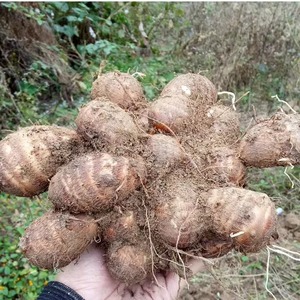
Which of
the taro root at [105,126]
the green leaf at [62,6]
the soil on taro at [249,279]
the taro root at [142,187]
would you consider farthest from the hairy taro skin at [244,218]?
the green leaf at [62,6]

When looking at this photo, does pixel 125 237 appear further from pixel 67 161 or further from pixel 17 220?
pixel 17 220

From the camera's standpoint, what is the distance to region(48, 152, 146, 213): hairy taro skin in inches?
53.2

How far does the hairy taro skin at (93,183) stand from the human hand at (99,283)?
0.26m

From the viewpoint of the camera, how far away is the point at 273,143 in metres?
1.49

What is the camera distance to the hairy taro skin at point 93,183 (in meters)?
1.35

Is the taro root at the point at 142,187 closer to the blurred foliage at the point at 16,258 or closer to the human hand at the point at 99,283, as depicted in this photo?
the human hand at the point at 99,283

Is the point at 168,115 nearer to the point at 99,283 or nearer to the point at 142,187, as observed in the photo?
the point at 142,187

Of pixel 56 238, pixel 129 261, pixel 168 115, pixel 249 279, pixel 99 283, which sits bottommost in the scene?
pixel 249 279

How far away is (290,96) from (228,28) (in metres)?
0.81

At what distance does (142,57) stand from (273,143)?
2.84 meters

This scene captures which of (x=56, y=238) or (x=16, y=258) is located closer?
(x=56, y=238)

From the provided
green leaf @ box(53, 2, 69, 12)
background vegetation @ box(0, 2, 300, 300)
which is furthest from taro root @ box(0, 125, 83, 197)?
green leaf @ box(53, 2, 69, 12)

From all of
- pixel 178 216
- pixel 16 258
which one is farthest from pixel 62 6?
pixel 178 216

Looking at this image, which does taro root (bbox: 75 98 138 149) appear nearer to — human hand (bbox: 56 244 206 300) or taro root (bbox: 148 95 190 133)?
taro root (bbox: 148 95 190 133)
